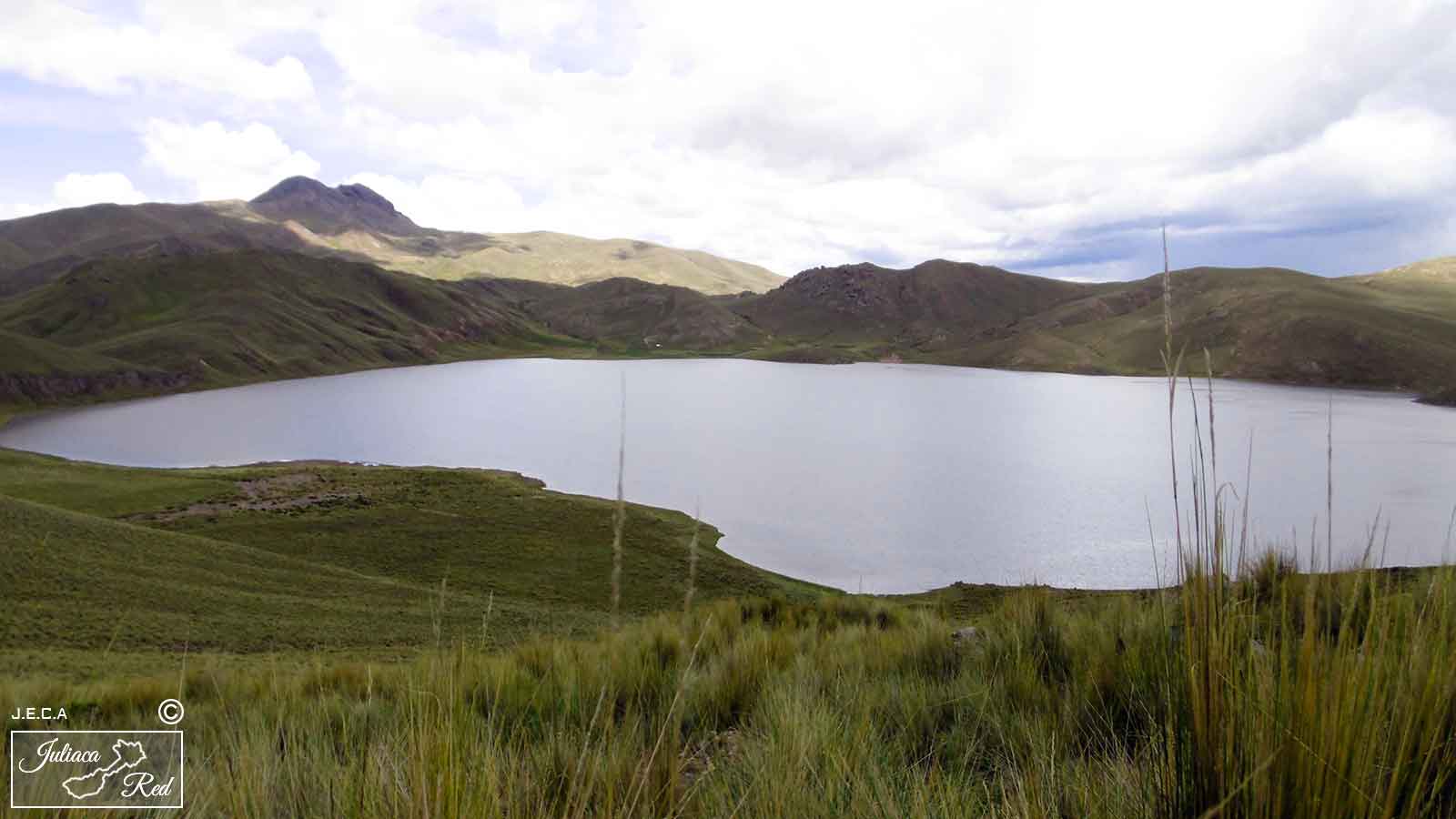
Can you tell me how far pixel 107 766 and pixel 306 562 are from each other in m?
23.2

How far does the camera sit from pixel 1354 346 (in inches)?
4296

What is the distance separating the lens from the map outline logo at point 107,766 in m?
1.95

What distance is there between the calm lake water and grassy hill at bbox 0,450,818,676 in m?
5.43

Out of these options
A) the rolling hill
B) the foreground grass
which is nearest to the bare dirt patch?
the foreground grass

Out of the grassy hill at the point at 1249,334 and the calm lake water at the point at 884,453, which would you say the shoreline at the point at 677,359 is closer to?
the grassy hill at the point at 1249,334

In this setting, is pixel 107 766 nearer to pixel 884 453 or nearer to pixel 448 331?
pixel 884 453

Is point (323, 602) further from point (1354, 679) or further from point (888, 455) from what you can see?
point (888, 455)

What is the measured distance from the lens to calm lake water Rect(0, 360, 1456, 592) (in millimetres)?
31750

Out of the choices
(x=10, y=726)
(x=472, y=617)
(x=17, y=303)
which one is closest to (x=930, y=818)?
(x=10, y=726)

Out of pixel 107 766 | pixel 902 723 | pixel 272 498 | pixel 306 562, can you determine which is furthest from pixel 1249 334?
pixel 107 766

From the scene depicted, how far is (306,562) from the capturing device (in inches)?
917

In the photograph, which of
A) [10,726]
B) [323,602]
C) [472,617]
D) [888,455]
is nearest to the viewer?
[10,726]

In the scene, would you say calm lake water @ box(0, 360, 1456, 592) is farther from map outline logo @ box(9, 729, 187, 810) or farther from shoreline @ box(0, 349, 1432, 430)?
map outline logo @ box(9, 729, 187, 810)

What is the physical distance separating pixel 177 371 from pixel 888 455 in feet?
299
